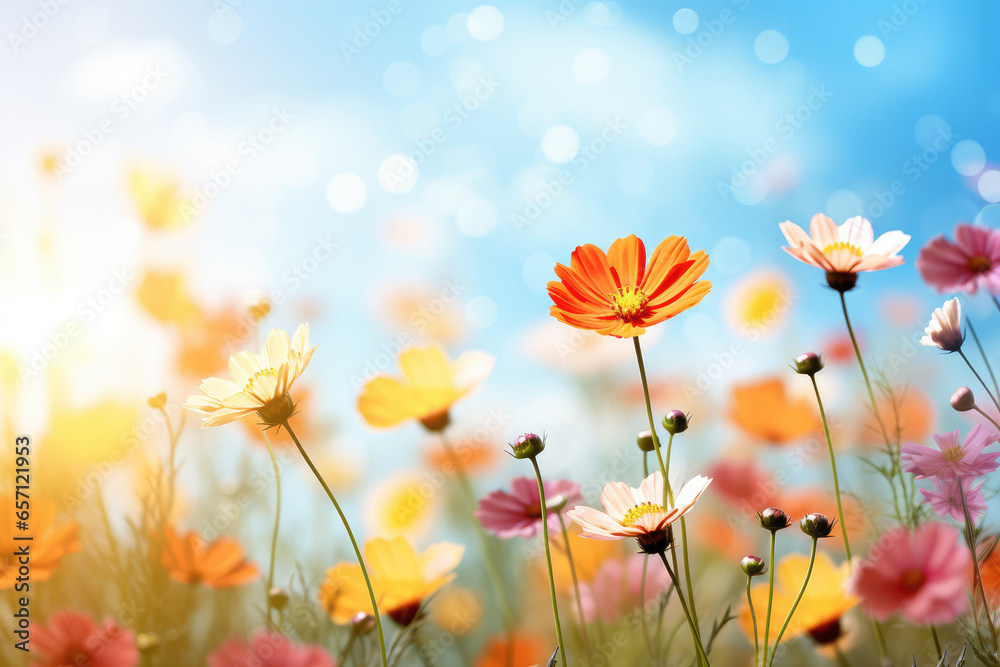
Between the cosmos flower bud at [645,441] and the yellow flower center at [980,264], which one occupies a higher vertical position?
the yellow flower center at [980,264]

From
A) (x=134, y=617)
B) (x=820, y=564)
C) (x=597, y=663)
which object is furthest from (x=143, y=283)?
(x=820, y=564)

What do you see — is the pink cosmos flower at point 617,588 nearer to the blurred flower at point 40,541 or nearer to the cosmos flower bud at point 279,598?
the cosmos flower bud at point 279,598

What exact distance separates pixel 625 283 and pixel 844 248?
0.55ft

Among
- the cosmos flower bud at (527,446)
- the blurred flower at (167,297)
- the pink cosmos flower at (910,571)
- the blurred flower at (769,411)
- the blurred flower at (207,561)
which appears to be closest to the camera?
the pink cosmos flower at (910,571)

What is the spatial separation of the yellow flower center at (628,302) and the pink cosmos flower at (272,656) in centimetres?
30

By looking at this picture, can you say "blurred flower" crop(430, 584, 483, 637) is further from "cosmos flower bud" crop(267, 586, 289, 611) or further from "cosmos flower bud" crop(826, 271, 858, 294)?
"cosmos flower bud" crop(826, 271, 858, 294)

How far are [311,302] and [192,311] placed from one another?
0.24m

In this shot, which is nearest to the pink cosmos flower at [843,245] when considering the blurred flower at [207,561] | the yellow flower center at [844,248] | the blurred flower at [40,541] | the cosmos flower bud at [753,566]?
the yellow flower center at [844,248]

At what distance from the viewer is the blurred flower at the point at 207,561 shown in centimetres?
62

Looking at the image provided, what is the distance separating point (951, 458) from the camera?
→ 438mm

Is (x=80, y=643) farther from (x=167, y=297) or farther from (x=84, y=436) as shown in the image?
(x=167, y=297)

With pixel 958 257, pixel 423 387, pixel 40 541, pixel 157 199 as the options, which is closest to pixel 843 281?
pixel 958 257

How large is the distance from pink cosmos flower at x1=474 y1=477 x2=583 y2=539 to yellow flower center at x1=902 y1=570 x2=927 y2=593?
10.0 inches

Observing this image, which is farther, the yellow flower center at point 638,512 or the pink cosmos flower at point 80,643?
the pink cosmos flower at point 80,643
